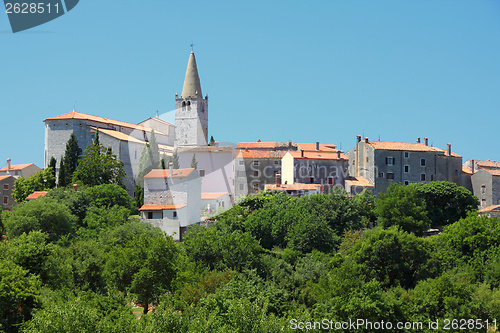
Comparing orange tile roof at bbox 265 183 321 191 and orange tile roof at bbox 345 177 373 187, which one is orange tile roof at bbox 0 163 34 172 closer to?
orange tile roof at bbox 265 183 321 191

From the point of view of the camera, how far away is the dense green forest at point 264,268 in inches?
1110

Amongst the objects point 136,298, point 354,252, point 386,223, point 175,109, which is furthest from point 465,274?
point 175,109

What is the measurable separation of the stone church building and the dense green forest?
1487cm

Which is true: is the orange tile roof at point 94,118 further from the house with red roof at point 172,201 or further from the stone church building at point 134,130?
the house with red roof at point 172,201

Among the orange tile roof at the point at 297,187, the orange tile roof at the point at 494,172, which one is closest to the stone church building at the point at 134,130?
the orange tile roof at the point at 297,187

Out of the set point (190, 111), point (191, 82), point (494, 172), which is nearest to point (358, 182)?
point (494, 172)

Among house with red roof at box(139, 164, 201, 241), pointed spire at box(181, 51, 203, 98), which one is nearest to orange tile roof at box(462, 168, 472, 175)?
house with red roof at box(139, 164, 201, 241)

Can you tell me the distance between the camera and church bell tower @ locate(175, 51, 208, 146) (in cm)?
8731

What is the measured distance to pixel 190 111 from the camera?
87.6 m

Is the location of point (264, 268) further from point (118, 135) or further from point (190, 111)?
point (190, 111)

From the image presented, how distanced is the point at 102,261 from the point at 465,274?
22754mm

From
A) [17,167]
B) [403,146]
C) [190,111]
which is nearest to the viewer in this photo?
[403,146]

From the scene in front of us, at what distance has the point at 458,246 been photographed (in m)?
44.7

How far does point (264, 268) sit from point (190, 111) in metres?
49.1
